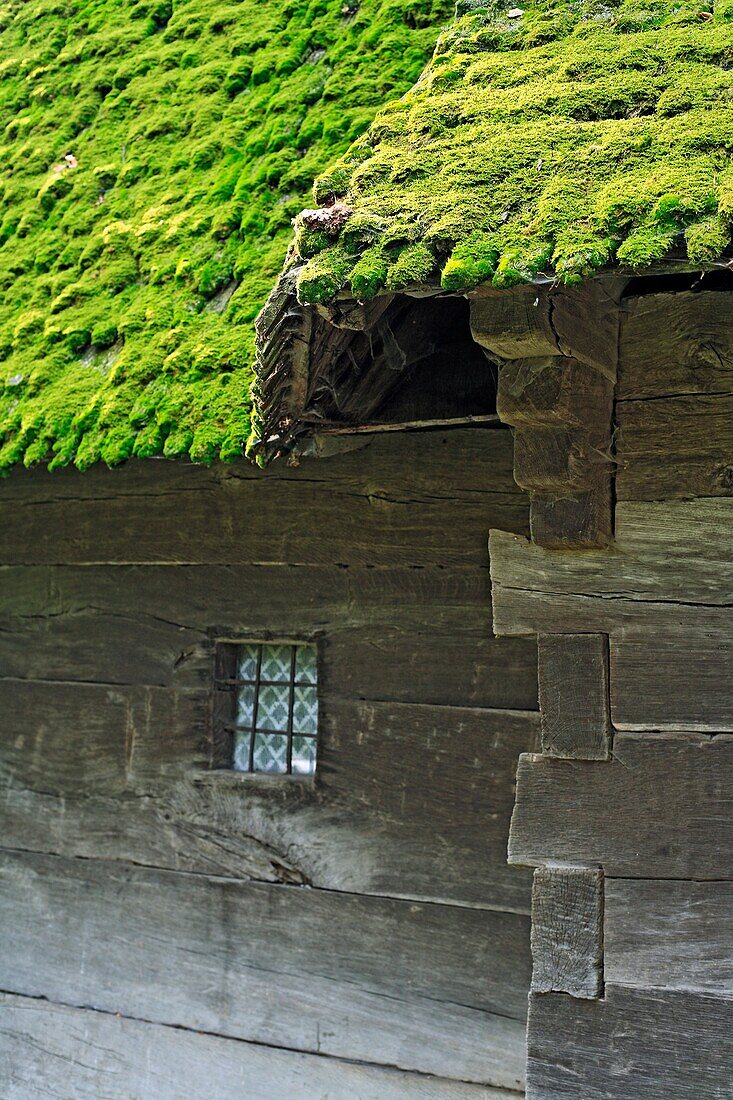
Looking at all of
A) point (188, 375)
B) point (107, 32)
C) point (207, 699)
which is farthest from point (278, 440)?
point (107, 32)

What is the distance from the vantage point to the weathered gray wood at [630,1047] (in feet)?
10.1

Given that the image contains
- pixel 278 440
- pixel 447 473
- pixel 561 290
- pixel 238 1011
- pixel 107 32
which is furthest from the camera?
pixel 107 32

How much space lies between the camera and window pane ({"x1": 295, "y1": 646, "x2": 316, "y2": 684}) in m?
4.79

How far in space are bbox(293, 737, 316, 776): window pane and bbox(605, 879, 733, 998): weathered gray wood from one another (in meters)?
1.78

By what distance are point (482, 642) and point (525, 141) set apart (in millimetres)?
1941

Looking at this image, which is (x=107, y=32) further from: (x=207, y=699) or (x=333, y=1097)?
(x=333, y=1097)

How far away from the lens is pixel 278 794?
4.75 meters

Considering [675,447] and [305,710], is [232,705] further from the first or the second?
[675,447]

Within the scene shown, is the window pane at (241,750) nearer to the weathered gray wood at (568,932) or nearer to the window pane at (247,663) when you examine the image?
the window pane at (247,663)

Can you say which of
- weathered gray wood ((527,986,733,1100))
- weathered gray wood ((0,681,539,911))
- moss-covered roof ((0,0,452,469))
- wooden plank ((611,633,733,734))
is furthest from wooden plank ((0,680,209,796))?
wooden plank ((611,633,733,734))

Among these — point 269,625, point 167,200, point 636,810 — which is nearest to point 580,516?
point 636,810

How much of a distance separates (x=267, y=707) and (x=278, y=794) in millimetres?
376

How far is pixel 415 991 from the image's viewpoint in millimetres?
4379

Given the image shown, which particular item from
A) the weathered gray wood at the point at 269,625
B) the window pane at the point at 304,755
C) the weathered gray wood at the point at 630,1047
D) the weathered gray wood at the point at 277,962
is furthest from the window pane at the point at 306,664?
the weathered gray wood at the point at 630,1047
